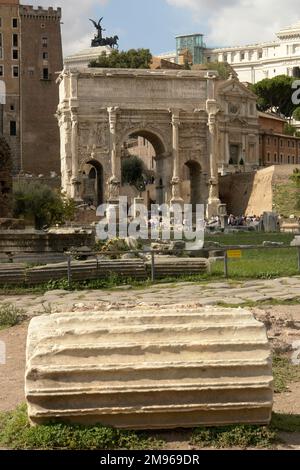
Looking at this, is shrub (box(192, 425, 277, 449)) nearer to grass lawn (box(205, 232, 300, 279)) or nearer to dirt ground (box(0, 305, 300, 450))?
dirt ground (box(0, 305, 300, 450))

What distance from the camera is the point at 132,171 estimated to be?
7169 centimetres

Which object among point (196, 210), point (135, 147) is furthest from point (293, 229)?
point (135, 147)

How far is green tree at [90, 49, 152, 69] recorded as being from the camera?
7212 cm

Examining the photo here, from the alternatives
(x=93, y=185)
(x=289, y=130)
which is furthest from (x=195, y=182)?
(x=289, y=130)

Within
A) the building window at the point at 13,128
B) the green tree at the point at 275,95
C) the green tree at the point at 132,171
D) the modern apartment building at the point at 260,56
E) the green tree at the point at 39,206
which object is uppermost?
the modern apartment building at the point at 260,56

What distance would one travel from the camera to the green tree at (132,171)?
235 ft

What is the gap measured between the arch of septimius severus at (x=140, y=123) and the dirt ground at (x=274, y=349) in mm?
40893

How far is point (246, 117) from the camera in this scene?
69562 millimetres

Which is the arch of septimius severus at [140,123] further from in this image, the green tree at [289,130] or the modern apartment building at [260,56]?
the modern apartment building at [260,56]

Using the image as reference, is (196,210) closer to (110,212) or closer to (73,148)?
(73,148)

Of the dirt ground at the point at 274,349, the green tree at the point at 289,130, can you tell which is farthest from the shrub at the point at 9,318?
the green tree at the point at 289,130

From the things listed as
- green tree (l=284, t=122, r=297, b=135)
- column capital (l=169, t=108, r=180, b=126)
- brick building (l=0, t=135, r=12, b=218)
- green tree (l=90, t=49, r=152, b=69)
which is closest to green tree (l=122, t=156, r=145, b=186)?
green tree (l=90, t=49, r=152, b=69)

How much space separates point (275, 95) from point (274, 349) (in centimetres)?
8387

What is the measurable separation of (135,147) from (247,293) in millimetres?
65578
